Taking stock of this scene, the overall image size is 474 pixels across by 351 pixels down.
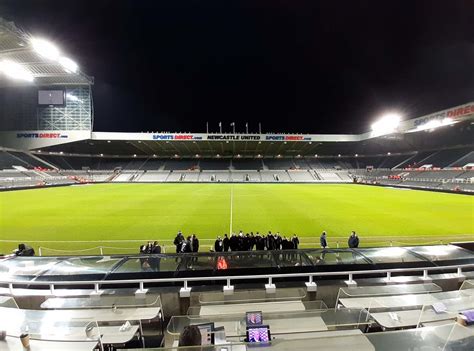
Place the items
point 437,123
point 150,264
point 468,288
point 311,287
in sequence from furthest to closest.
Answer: point 437,123
point 150,264
point 311,287
point 468,288

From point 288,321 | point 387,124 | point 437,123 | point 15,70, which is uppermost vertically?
point 15,70

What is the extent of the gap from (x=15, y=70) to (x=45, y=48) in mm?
12543

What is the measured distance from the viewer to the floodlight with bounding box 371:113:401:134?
49656 millimetres

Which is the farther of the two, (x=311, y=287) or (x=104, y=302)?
(x=311, y=287)

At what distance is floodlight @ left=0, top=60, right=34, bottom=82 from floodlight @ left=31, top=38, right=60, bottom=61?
800 cm

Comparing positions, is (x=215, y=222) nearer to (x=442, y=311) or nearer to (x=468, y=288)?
(x=468, y=288)

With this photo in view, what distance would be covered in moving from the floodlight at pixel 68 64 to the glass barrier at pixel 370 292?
53681 mm

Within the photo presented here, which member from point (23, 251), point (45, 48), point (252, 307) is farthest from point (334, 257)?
point (45, 48)

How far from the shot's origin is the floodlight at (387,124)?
163 ft

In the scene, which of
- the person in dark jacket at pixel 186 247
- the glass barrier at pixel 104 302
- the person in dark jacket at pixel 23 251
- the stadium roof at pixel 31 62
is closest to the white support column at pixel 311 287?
the glass barrier at pixel 104 302

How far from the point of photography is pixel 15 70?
45.2 metres

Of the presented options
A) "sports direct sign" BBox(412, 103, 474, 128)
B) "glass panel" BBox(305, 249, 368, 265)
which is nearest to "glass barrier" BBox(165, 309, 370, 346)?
"glass panel" BBox(305, 249, 368, 265)

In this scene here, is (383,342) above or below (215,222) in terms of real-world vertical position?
above

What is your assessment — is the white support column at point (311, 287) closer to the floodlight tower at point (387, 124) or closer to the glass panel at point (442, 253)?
the glass panel at point (442, 253)
